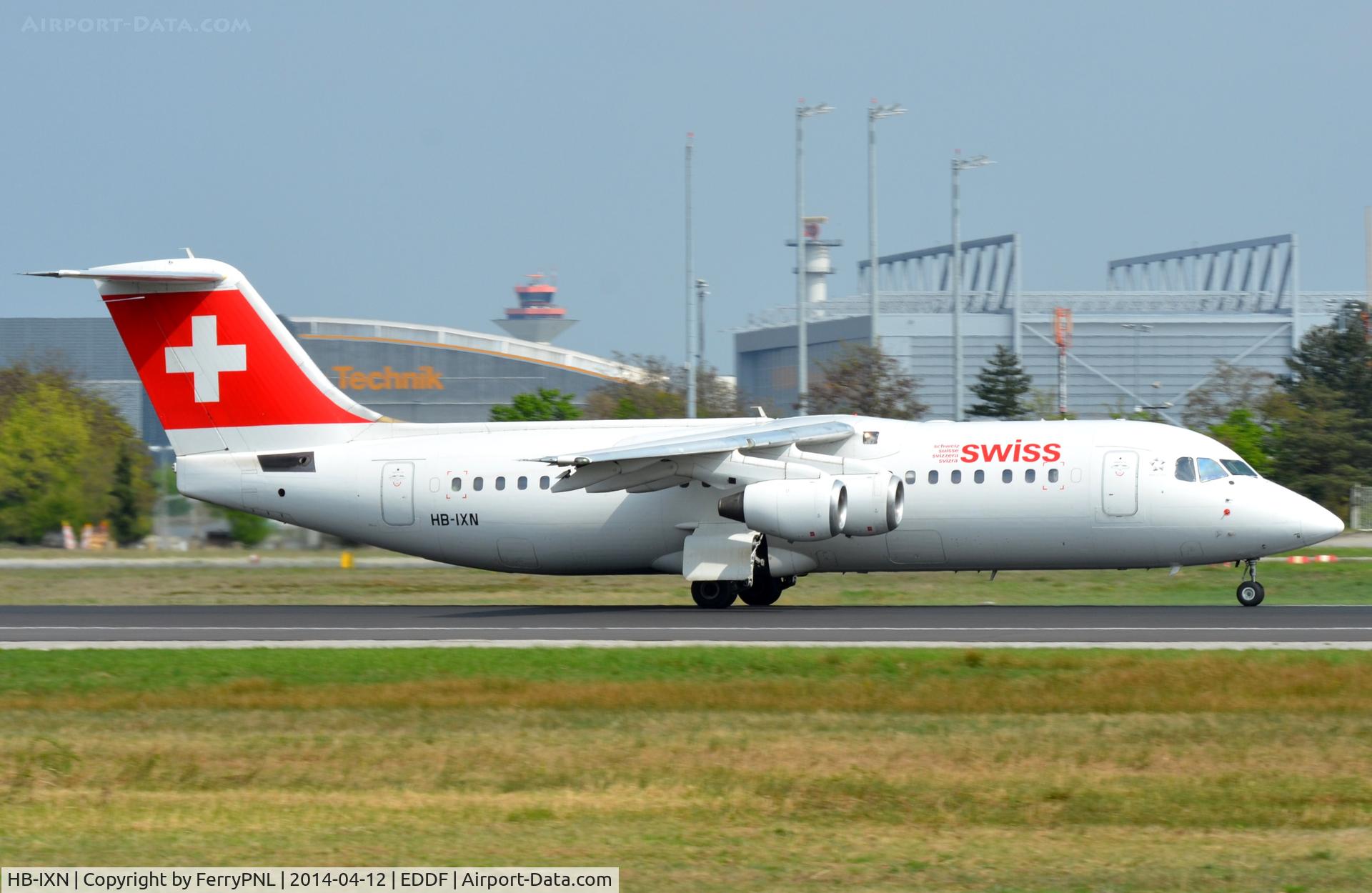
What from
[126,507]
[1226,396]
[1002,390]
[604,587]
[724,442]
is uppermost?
[1226,396]

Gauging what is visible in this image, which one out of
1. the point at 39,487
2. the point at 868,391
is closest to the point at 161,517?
the point at 39,487

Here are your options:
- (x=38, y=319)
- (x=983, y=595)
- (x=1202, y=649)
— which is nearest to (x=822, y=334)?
(x=38, y=319)

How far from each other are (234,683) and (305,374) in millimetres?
12598

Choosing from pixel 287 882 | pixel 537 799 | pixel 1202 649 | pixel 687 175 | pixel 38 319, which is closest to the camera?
pixel 287 882

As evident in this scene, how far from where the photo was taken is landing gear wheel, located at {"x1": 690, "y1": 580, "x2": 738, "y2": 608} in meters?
28.2

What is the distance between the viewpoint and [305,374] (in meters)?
30.1

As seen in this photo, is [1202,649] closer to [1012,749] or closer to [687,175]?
[1012,749]

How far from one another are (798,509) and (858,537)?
4.44ft

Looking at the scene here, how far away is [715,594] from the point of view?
28.4m

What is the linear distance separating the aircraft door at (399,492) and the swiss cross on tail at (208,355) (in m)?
3.34

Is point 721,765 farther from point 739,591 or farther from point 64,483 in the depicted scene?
point 64,483

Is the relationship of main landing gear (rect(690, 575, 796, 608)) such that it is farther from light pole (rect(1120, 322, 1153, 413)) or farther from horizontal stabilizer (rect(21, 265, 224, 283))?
light pole (rect(1120, 322, 1153, 413))

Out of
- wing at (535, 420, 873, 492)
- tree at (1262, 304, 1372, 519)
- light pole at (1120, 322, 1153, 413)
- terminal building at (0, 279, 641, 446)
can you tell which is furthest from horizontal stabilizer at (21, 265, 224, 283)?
light pole at (1120, 322, 1153, 413)

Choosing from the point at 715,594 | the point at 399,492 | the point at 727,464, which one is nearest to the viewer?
the point at 727,464
